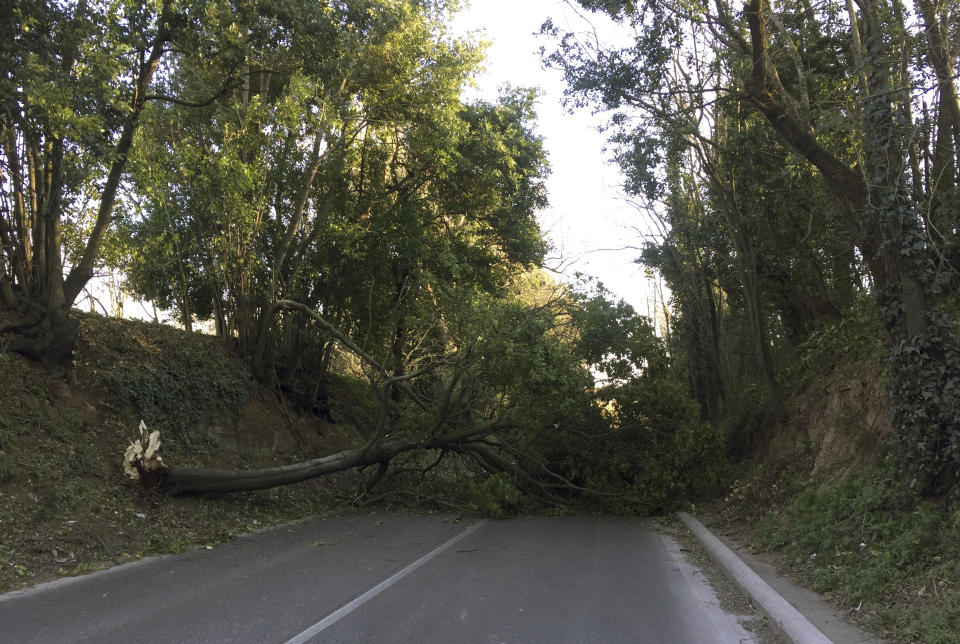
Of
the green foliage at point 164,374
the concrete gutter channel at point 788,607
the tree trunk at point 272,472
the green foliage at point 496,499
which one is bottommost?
the green foliage at point 496,499

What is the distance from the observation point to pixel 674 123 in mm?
12844

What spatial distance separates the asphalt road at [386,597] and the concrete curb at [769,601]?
304 millimetres

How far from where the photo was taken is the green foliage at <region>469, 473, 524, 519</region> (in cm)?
1375

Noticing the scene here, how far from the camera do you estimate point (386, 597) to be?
22.2 feet

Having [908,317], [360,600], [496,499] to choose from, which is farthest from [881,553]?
[496,499]

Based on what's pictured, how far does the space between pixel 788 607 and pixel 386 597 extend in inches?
147

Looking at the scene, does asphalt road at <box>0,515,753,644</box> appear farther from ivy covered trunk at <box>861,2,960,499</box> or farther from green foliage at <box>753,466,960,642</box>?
ivy covered trunk at <box>861,2,960,499</box>

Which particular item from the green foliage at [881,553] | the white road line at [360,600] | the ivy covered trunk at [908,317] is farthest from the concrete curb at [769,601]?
the white road line at [360,600]

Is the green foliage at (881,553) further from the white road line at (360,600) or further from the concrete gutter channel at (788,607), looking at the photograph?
the white road line at (360,600)

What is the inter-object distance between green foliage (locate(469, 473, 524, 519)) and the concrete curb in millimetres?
4939

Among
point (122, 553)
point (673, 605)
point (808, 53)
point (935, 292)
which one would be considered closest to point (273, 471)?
point (122, 553)

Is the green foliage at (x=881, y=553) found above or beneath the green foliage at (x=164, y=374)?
beneath

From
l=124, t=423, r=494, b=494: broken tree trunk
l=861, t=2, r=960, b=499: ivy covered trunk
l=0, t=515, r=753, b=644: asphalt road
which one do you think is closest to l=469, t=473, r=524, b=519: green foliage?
l=124, t=423, r=494, b=494: broken tree trunk

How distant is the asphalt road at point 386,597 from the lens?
5574 mm
